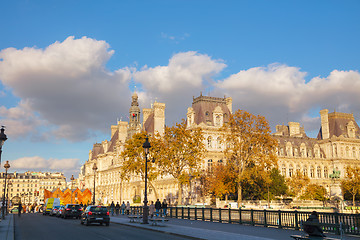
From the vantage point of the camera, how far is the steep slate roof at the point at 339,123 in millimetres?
91375

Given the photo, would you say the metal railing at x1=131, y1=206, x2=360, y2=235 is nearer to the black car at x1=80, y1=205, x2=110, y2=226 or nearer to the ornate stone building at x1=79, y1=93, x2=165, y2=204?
the black car at x1=80, y1=205, x2=110, y2=226

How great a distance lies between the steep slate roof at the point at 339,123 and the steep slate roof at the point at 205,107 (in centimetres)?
3244

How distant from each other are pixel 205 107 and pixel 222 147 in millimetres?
8384

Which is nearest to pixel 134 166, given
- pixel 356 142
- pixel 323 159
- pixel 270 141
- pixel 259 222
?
pixel 270 141

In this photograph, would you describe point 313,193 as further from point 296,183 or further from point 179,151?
point 179,151

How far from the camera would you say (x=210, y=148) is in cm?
6831

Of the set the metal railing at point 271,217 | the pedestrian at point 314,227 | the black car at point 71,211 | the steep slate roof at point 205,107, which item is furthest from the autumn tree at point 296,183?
the pedestrian at point 314,227

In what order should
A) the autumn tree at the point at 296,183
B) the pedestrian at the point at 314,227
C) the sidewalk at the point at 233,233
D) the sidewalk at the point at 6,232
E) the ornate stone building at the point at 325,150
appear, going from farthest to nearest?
1. the ornate stone building at the point at 325,150
2. the autumn tree at the point at 296,183
3. the sidewalk at the point at 6,232
4. the sidewalk at the point at 233,233
5. the pedestrian at the point at 314,227

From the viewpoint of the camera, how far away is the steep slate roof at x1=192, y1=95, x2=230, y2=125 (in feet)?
232

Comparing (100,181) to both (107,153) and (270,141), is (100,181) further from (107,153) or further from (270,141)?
(270,141)

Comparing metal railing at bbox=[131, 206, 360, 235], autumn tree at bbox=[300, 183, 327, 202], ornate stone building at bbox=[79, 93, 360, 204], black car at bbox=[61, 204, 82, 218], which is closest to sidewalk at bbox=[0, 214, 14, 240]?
black car at bbox=[61, 204, 82, 218]

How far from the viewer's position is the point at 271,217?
81.6ft

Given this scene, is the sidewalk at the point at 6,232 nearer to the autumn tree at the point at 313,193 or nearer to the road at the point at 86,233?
the road at the point at 86,233

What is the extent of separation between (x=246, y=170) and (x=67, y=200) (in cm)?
Result: 4561
